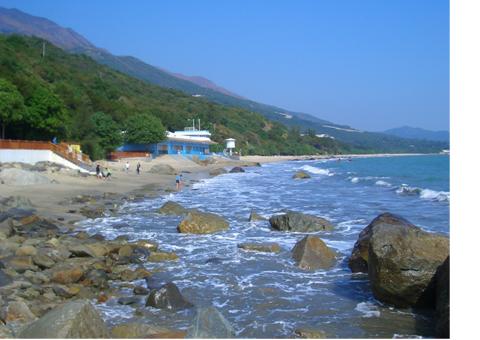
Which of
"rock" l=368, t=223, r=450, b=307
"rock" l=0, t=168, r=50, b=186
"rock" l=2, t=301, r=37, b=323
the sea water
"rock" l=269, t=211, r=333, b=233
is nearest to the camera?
"rock" l=2, t=301, r=37, b=323

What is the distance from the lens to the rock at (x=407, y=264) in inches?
313

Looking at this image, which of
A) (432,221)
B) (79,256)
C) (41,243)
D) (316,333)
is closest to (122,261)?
(79,256)

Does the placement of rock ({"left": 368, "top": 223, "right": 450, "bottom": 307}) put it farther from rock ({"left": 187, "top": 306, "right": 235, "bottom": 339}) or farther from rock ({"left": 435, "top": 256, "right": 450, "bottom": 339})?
rock ({"left": 187, "top": 306, "right": 235, "bottom": 339})

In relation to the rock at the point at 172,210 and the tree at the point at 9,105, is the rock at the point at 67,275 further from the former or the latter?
the tree at the point at 9,105

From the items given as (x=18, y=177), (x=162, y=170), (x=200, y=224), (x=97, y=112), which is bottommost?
(x=200, y=224)

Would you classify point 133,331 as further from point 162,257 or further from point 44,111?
point 44,111

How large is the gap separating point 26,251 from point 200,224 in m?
5.87

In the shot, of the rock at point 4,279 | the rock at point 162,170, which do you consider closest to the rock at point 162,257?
the rock at point 4,279

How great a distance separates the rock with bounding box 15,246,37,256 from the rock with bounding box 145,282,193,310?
4086mm

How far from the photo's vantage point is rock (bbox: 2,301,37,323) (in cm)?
715

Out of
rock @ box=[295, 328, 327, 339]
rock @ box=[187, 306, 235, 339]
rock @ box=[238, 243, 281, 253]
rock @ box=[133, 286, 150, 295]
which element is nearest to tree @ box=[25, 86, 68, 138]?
rock @ box=[238, 243, 281, 253]

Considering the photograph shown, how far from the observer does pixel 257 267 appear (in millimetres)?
11305

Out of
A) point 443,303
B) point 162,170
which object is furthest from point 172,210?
point 162,170

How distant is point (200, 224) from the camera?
15562 millimetres
